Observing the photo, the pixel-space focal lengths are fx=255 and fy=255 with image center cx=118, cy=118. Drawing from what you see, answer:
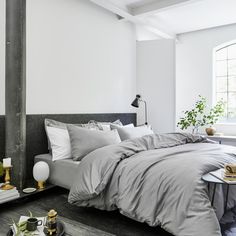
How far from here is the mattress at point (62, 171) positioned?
286 centimetres

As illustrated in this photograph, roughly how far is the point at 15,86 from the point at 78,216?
5.02ft

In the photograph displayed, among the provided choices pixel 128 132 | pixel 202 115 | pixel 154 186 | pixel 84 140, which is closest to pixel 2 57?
pixel 84 140

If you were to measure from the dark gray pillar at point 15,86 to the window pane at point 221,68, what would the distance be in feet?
13.9

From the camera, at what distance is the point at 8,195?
2574mm

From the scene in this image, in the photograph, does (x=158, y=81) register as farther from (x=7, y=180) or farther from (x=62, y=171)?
(x=7, y=180)

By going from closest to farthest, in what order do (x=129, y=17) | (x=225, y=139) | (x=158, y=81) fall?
(x=129, y=17), (x=225, y=139), (x=158, y=81)

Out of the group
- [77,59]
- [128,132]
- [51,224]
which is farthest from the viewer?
[77,59]

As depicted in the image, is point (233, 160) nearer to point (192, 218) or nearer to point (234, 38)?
point (192, 218)

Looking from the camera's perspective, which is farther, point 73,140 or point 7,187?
point 73,140

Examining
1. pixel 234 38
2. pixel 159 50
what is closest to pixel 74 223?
pixel 159 50

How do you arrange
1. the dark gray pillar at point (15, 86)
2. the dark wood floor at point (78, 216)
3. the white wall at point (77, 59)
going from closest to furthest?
the dark wood floor at point (78, 216) → the dark gray pillar at point (15, 86) → the white wall at point (77, 59)

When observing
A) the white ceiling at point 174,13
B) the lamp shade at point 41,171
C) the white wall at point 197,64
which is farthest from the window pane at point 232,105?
the lamp shade at point 41,171

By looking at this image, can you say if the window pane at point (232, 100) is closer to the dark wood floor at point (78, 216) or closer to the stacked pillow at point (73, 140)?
the stacked pillow at point (73, 140)

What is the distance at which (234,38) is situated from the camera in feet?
17.1
